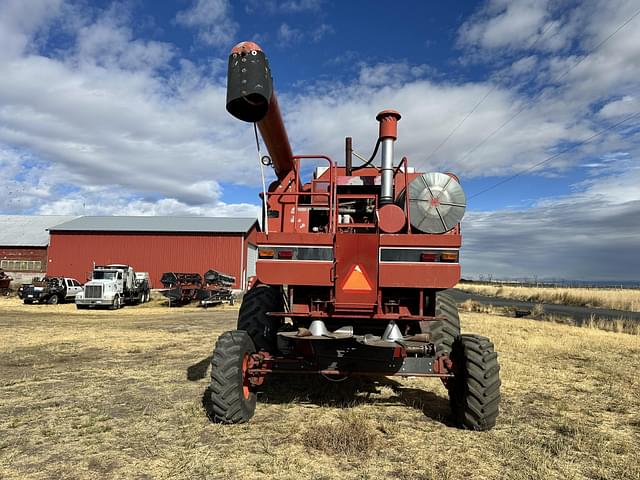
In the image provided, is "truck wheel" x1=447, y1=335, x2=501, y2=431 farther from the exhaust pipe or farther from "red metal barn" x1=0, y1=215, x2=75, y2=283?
"red metal barn" x1=0, y1=215, x2=75, y2=283

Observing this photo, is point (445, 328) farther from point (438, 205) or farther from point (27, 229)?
point (27, 229)

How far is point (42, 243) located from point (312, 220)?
127 ft

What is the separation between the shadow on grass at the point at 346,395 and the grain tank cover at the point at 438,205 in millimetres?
2321

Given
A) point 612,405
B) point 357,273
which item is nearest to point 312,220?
point 357,273

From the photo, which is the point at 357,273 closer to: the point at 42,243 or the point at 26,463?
the point at 26,463

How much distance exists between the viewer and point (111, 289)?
24.5m

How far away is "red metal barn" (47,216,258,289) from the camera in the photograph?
111 ft

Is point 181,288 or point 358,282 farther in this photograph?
point 181,288

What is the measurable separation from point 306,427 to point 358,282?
1.73 meters

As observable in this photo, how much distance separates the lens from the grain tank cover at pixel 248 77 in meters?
4.29

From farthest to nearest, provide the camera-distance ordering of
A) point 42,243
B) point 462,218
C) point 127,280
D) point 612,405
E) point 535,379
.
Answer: point 42,243 < point 127,280 < point 535,379 < point 612,405 < point 462,218

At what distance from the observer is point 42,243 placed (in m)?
37.5

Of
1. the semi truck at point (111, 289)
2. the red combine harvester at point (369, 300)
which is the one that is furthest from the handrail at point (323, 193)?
the semi truck at point (111, 289)

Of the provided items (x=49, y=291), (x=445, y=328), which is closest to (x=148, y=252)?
(x=49, y=291)
